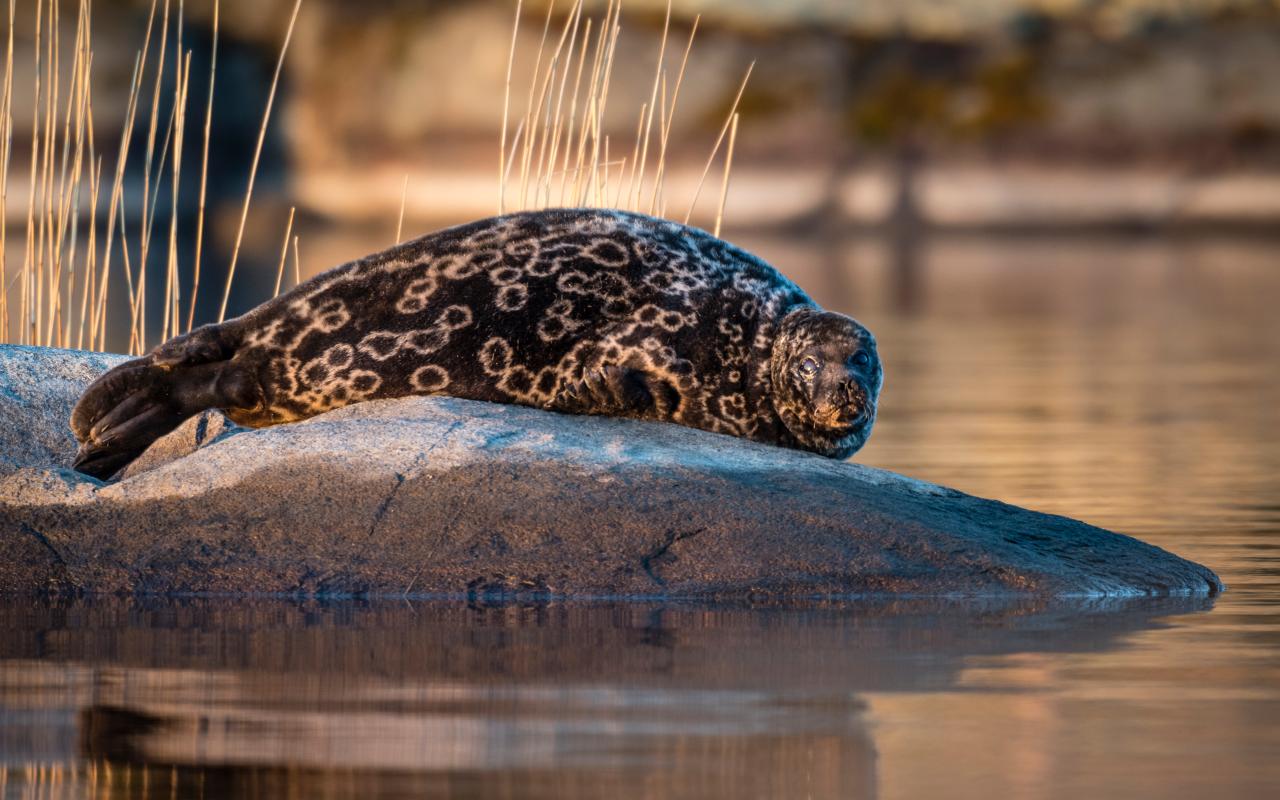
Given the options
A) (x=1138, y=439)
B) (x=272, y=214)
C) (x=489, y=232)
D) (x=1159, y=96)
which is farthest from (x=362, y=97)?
(x=489, y=232)

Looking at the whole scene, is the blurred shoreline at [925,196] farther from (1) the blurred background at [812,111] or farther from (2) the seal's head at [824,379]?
(2) the seal's head at [824,379]

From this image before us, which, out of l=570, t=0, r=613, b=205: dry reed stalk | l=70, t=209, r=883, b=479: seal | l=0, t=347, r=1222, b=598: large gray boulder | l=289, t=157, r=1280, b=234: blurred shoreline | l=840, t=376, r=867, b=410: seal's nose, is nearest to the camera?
l=0, t=347, r=1222, b=598: large gray boulder

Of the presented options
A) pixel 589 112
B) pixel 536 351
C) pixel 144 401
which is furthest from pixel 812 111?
pixel 144 401

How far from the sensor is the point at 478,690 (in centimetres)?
457

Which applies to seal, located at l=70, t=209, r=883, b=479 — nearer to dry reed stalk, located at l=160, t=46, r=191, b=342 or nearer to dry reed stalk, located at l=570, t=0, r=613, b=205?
dry reed stalk, located at l=160, t=46, r=191, b=342

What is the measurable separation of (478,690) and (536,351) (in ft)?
8.31

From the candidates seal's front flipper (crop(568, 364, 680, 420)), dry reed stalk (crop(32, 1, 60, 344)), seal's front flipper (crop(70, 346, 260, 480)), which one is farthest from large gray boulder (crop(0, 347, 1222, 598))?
dry reed stalk (crop(32, 1, 60, 344))

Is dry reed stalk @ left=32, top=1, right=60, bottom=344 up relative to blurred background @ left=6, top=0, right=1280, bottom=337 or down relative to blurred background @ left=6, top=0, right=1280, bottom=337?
down

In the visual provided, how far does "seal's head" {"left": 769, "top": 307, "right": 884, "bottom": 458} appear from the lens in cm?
683

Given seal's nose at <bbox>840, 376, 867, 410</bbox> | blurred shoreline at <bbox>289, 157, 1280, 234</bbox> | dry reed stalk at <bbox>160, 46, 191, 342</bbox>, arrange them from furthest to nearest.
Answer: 1. blurred shoreline at <bbox>289, 157, 1280, 234</bbox>
2. dry reed stalk at <bbox>160, 46, 191, 342</bbox>
3. seal's nose at <bbox>840, 376, 867, 410</bbox>

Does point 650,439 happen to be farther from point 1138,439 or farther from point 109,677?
point 1138,439

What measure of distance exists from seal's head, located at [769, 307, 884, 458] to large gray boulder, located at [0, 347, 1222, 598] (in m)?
0.51

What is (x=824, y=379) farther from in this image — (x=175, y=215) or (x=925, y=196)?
(x=925, y=196)

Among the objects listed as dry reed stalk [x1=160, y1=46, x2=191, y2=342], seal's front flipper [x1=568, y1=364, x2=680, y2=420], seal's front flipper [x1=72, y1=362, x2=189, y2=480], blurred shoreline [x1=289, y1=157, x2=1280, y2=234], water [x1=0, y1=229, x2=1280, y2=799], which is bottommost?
water [x1=0, y1=229, x2=1280, y2=799]
